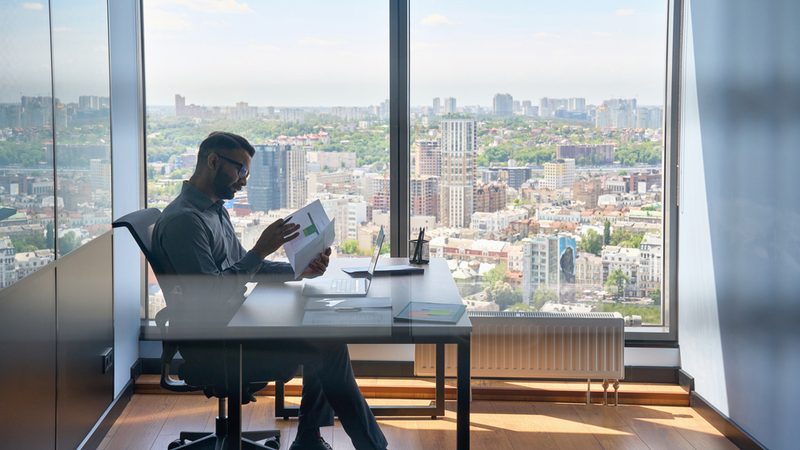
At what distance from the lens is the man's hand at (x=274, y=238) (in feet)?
10.8

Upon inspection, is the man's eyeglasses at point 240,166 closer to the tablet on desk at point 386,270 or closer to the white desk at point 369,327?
the white desk at point 369,327

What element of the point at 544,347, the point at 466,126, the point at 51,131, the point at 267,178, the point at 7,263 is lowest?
the point at 544,347

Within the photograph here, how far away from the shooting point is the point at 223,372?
10.6 feet

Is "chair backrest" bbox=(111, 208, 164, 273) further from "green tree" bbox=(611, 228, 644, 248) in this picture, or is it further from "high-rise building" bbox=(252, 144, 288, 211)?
"green tree" bbox=(611, 228, 644, 248)

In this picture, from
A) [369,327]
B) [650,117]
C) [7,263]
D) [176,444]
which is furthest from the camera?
[650,117]

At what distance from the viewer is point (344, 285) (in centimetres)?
354

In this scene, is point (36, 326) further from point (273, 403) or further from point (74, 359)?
point (273, 403)

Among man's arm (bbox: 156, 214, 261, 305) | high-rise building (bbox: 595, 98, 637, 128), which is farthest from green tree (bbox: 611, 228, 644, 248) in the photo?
man's arm (bbox: 156, 214, 261, 305)

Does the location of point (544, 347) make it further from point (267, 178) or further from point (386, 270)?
point (267, 178)

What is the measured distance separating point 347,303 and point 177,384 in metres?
0.83

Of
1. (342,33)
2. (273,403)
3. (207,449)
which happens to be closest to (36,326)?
(207,449)

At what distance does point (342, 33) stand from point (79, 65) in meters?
1.66

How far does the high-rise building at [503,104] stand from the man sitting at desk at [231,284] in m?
1.70

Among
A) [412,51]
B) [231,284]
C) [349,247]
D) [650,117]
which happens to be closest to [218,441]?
[231,284]
